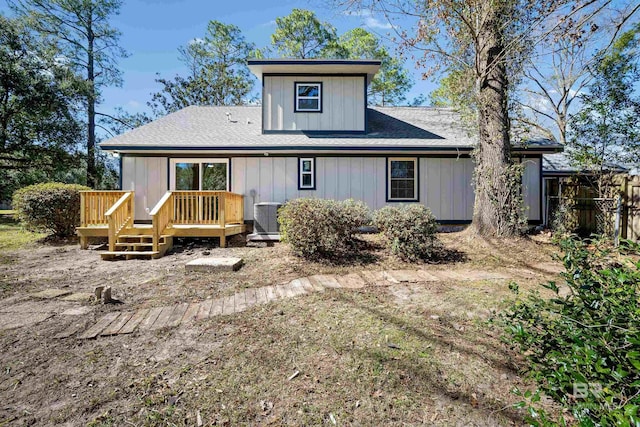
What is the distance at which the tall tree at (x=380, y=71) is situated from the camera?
2298 cm

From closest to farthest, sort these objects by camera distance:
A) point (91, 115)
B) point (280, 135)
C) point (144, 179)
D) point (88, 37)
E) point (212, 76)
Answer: point (144, 179)
point (280, 135)
point (91, 115)
point (88, 37)
point (212, 76)

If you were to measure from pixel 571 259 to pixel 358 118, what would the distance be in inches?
370

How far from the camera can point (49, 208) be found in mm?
8867

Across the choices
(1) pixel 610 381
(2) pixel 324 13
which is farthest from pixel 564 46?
(1) pixel 610 381

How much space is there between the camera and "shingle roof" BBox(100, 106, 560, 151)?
953 cm

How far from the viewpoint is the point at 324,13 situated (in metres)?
7.29

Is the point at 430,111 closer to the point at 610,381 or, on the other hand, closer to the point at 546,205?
the point at 546,205

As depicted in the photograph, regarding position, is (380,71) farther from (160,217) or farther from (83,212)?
(83,212)

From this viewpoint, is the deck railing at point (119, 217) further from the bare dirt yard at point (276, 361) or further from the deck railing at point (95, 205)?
the bare dirt yard at point (276, 361)

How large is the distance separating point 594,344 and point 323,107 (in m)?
10.3

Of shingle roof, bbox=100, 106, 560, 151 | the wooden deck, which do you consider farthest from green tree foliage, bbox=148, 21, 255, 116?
the wooden deck

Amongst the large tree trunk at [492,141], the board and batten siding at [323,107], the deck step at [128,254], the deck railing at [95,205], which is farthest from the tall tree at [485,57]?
the deck railing at [95,205]

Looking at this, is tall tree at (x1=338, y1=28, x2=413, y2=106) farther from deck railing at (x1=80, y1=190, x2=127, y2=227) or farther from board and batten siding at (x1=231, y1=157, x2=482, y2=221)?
deck railing at (x1=80, y1=190, x2=127, y2=227)

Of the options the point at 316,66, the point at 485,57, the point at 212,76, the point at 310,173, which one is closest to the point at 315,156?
the point at 310,173
